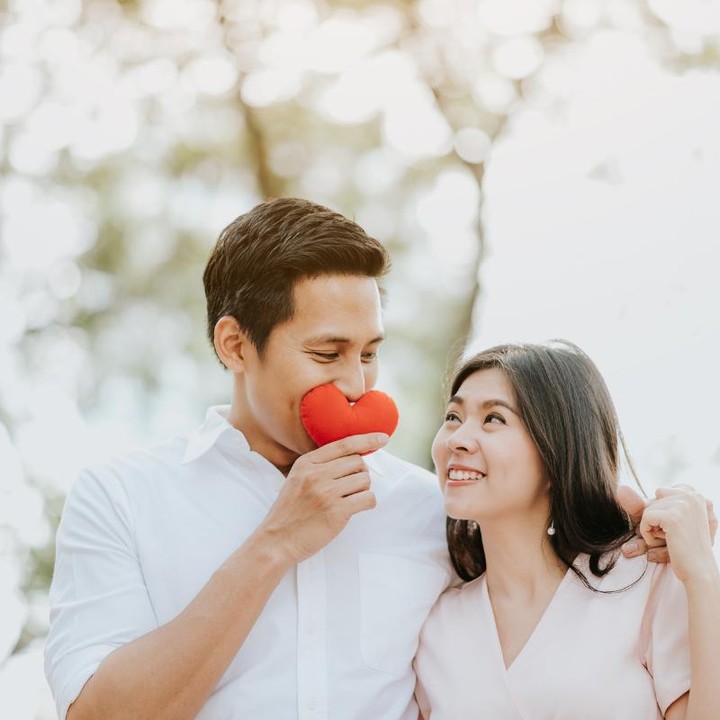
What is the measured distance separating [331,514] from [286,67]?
2.56 metres

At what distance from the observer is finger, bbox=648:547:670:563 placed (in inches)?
72.9

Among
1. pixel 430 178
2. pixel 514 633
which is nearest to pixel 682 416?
pixel 430 178

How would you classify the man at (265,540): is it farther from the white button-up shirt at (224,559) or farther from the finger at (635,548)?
the finger at (635,548)

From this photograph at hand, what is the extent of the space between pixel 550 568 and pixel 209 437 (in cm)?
74

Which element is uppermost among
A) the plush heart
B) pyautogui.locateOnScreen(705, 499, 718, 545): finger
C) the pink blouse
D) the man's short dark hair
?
the man's short dark hair

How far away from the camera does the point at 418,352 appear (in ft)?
12.7

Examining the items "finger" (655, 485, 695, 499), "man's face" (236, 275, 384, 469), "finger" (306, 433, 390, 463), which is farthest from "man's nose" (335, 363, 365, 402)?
"finger" (655, 485, 695, 499)

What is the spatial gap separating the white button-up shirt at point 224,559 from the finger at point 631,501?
42cm

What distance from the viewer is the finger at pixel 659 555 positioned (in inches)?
72.9

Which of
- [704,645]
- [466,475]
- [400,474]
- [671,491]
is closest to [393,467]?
[400,474]

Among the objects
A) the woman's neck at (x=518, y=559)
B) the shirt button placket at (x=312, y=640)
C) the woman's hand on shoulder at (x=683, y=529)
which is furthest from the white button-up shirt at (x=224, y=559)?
the woman's hand on shoulder at (x=683, y=529)

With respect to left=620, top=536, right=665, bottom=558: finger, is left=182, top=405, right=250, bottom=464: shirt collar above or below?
above

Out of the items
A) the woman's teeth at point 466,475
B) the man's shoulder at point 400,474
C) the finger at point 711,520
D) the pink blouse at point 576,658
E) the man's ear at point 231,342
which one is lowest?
the pink blouse at point 576,658

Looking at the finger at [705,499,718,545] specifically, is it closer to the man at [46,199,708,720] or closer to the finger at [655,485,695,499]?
the finger at [655,485,695,499]
